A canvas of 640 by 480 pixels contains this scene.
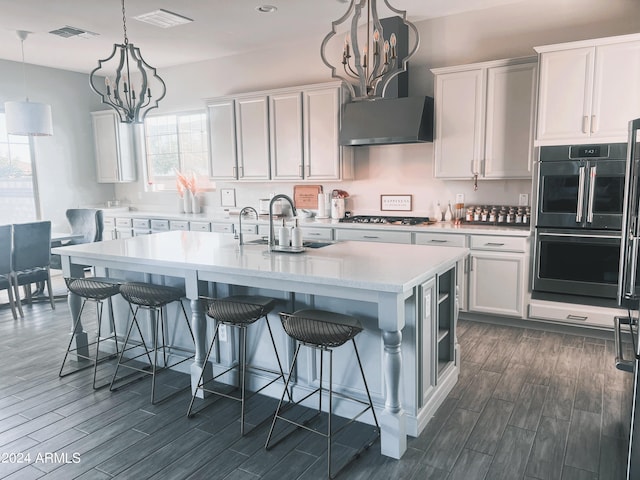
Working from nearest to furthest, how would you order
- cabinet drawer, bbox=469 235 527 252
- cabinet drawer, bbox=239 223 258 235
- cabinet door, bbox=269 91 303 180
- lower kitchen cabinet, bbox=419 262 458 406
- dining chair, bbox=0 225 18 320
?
1. lower kitchen cabinet, bbox=419 262 458 406
2. cabinet drawer, bbox=469 235 527 252
3. dining chair, bbox=0 225 18 320
4. cabinet door, bbox=269 91 303 180
5. cabinet drawer, bbox=239 223 258 235

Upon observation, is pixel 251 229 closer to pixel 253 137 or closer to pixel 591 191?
pixel 253 137

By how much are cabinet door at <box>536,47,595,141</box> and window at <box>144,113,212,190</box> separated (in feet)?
14.1

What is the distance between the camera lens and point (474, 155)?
4430mm

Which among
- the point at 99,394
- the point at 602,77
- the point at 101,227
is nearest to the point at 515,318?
the point at 602,77

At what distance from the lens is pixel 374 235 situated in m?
4.75

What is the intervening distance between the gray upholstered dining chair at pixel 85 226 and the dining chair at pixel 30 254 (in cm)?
52

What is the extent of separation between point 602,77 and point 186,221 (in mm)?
4695

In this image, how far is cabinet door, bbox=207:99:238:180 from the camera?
5887 mm

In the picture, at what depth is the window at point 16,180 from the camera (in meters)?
6.16

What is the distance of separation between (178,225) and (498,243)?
13.0 ft

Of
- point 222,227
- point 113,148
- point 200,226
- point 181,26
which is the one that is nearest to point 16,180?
point 113,148

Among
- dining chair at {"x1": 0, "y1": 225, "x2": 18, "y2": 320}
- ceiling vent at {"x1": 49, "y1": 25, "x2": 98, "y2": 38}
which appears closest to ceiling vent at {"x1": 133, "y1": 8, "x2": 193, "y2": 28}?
ceiling vent at {"x1": 49, "y1": 25, "x2": 98, "y2": 38}

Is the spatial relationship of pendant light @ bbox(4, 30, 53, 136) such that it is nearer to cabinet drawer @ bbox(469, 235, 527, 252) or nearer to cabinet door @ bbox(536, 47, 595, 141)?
cabinet drawer @ bbox(469, 235, 527, 252)

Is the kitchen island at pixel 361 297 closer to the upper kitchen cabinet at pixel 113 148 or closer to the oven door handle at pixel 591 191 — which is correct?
the oven door handle at pixel 591 191
